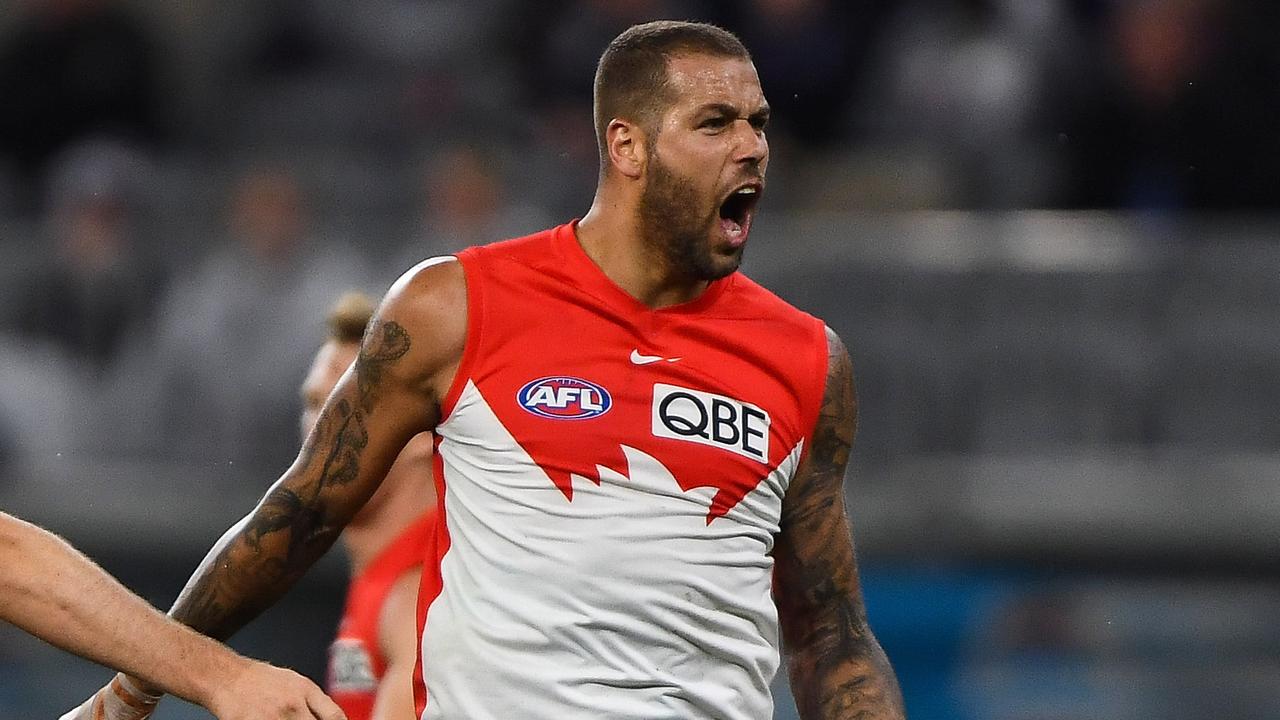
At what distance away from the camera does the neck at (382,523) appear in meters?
5.11

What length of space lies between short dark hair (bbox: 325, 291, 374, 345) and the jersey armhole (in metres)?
1.32

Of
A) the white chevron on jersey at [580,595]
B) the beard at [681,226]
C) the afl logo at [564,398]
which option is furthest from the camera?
the beard at [681,226]

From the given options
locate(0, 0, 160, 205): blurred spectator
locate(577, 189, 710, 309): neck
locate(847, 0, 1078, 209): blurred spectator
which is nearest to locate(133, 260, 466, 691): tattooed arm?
locate(577, 189, 710, 309): neck

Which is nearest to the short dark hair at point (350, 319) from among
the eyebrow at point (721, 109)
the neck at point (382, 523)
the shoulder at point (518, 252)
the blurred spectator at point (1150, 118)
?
the neck at point (382, 523)

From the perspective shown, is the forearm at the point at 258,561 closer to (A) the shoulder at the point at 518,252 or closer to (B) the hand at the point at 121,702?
(B) the hand at the point at 121,702

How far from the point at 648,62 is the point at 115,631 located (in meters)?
1.48

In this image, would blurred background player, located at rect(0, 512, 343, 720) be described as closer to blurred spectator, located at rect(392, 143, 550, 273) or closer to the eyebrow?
the eyebrow

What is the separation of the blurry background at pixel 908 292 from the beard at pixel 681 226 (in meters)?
4.71

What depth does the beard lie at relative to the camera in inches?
159

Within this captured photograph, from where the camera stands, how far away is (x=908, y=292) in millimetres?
9133

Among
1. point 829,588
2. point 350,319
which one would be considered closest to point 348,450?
point 829,588

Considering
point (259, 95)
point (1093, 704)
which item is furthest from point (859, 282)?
point (259, 95)

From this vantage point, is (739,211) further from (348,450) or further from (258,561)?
(258,561)

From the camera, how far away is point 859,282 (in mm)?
9133
